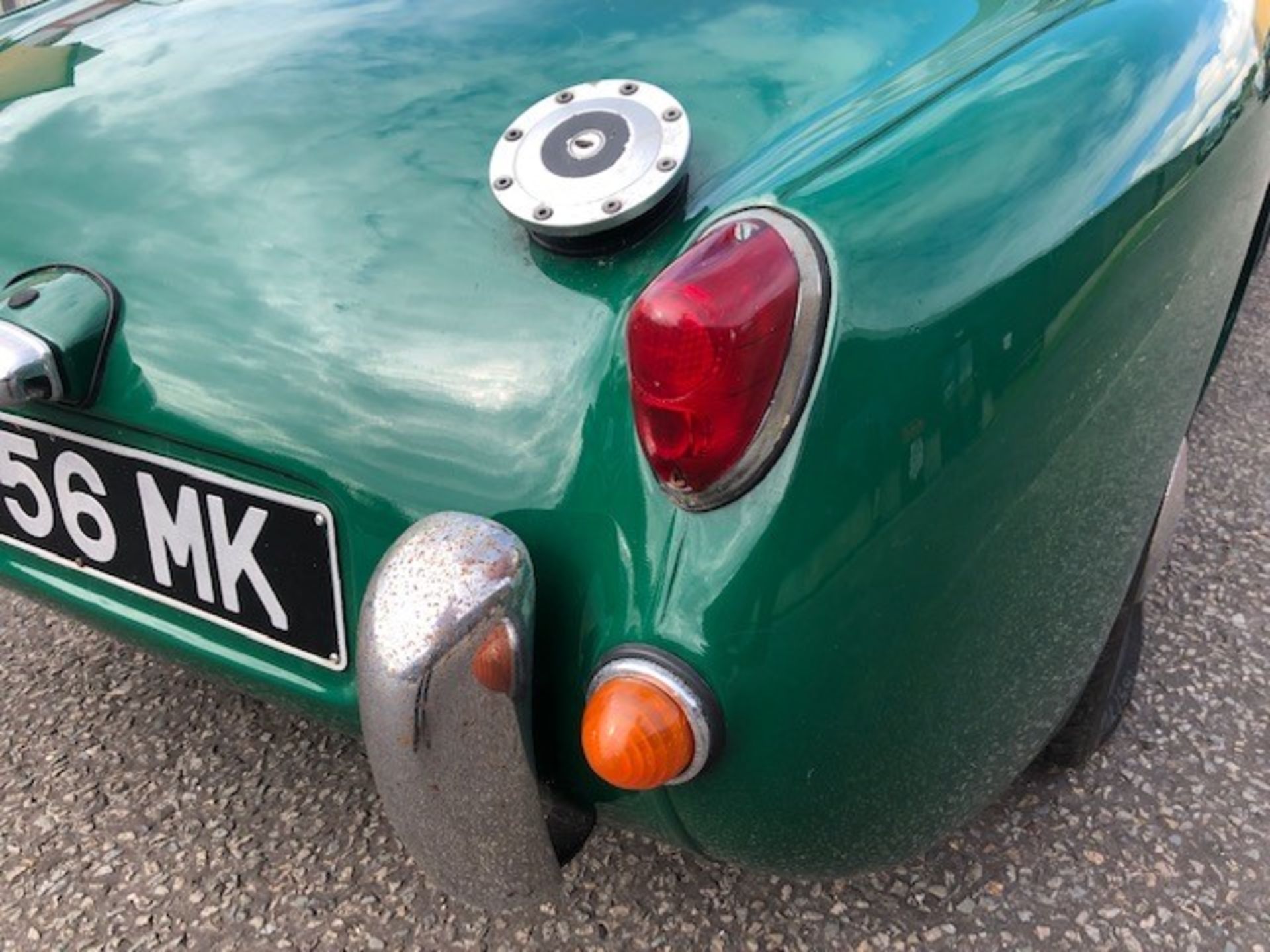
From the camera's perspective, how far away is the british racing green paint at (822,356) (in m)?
1.03

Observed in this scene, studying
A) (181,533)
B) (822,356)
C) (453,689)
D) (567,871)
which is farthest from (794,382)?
(567,871)

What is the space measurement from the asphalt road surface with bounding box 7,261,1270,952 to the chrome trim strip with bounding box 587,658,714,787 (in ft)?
2.23

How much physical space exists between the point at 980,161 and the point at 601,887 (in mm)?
1122

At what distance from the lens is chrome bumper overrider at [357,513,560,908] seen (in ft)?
3.40

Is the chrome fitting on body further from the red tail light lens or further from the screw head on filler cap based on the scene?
the red tail light lens

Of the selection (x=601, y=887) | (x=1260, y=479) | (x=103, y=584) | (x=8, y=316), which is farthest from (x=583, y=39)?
(x=1260, y=479)

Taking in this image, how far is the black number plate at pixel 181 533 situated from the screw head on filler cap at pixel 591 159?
386mm

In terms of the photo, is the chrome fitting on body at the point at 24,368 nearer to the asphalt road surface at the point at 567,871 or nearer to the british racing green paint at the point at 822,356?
the british racing green paint at the point at 822,356

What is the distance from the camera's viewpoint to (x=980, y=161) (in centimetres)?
110

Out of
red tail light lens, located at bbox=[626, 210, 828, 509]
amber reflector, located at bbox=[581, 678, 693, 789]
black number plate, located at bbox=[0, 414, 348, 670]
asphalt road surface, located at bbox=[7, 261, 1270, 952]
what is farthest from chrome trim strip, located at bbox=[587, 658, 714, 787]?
asphalt road surface, located at bbox=[7, 261, 1270, 952]

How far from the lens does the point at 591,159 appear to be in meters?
1.17

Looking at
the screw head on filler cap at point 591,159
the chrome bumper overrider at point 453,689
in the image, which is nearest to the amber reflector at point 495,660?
the chrome bumper overrider at point 453,689

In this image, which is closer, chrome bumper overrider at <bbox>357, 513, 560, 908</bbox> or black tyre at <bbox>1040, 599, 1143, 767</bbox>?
chrome bumper overrider at <bbox>357, 513, 560, 908</bbox>

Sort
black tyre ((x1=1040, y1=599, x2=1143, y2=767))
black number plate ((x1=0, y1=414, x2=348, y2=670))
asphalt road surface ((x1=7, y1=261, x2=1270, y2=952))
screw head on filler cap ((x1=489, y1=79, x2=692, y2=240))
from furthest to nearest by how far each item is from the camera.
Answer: black tyre ((x1=1040, y1=599, x2=1143, y2=767)) < asphalt road surface ((x1=7, y1=261, x2=1270, y2=952)) < black number plate ((x1=0, y1=414, x2=348, y2=670)) < screw head on filler cap ((x1=489, y1=79, x2=692, y2=240))
